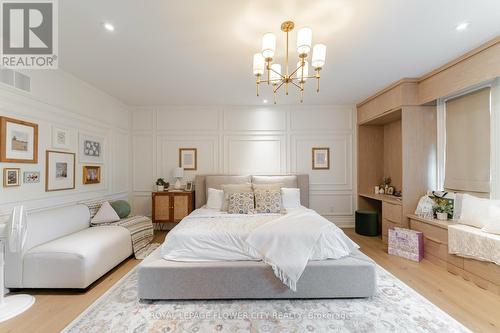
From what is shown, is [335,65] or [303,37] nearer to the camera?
[303,37]

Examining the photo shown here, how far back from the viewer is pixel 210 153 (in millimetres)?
4625

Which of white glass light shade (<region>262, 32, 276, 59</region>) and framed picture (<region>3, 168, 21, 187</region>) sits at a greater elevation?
white glass light shade (<region>262, 32, 276, 59</region>)

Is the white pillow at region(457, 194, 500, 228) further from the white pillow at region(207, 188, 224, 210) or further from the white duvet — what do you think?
the white pillow at region(207, 188, 224, 210)

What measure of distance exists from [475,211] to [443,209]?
1.29ft

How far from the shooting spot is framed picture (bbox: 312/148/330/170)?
4.63 metres

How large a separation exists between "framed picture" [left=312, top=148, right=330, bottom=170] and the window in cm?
188

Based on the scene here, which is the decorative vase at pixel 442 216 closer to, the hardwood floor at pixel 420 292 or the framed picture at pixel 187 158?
the hardwood floor at pixel 420 292

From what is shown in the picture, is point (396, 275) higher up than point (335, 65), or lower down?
lower down

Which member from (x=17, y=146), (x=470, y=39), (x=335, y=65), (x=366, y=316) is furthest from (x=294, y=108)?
(x=17, y=146)

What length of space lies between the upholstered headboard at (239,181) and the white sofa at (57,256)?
1.81m

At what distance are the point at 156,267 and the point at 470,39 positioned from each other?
3934mm

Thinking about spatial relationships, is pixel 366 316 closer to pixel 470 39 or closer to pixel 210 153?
pixel 470 39

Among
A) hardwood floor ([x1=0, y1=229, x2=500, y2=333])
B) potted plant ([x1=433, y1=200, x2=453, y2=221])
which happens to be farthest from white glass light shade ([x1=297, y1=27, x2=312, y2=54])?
potted plant ([x1=433, y1=200, x2=453, y2=221])

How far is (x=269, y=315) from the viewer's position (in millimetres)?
1931
